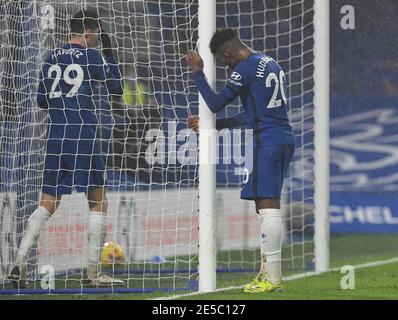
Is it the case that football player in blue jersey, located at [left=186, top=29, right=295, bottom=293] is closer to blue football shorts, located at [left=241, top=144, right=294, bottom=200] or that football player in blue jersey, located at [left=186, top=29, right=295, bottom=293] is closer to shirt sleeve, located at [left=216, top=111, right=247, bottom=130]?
blue football shorts, located at [left=241, top=144, right=294, bottom=200]

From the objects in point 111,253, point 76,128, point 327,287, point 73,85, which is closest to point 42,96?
point 73,85

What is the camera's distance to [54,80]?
10508 mm

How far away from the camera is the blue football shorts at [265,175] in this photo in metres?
9.59

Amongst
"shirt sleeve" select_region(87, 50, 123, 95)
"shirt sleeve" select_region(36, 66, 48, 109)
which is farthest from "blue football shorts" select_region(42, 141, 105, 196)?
"shirt sleeve" select_region(87, 50, 123, 95)

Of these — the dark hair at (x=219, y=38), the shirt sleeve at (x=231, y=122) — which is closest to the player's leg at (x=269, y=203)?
the shirt sleeve at (x=231, y=122)

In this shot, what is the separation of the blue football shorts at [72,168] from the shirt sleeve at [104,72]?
1.58 ft

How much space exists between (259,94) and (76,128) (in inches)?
66.7

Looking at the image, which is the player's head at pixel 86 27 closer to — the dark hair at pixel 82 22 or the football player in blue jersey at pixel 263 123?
the dark hair at pixel 82 22

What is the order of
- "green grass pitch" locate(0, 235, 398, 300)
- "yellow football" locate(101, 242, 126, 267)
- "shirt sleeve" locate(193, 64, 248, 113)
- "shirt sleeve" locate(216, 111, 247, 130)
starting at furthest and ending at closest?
1. "yellow football" locate(101, 242, 126, 267)
2. "shirt sleeve" locate(216, 111, 247, 130)
3. "shirt sleeve" locate(193, 64, 248, 113)
4. "green grass pitch" locate(0, 235, 398, 300)

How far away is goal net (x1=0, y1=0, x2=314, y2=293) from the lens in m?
11.2
